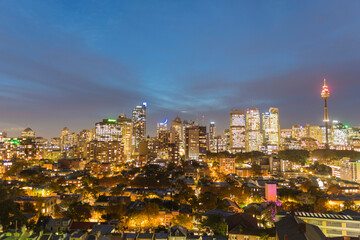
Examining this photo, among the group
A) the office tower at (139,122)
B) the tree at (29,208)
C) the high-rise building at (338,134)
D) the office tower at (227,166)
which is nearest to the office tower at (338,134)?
the high-rise building at (338,134)

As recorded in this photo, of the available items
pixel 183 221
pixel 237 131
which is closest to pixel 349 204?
pixel 183 221

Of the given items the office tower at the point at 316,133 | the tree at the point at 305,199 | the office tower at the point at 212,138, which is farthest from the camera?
the office tower at the point at 212,138

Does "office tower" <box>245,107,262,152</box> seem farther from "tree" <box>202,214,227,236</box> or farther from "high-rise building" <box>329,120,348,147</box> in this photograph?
"tree" <box>202,214,227,236</box>

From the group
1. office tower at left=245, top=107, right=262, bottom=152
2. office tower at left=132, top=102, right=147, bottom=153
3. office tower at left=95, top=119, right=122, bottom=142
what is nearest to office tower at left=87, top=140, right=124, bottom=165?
office tower at left=95, top=119, right=122, bottom=142

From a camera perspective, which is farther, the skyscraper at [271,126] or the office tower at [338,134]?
the skyscraper at [271,126]

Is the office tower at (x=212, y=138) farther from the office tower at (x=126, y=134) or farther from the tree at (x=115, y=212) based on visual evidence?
the tree at (x=115, y=212)

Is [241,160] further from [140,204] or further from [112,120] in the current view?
[112,120]

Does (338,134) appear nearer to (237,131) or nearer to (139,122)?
(237,131)
